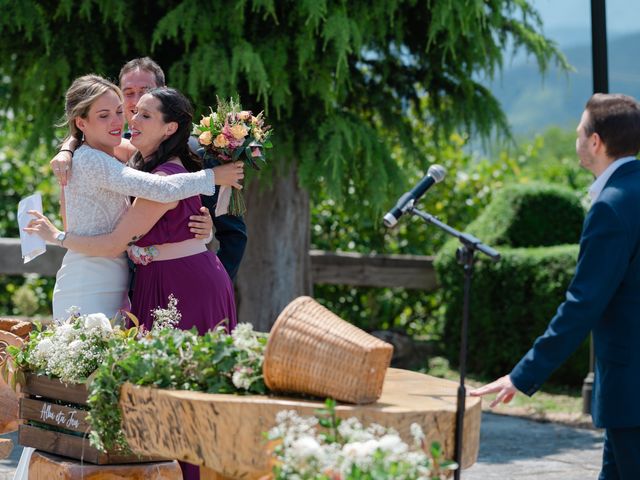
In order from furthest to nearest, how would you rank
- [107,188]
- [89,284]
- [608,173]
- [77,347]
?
1. [89,284]
2. [107,188]
3. [77,347]
4. [608,173]

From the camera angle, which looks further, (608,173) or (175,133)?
(175,133)

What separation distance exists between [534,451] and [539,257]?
2647 millimetres

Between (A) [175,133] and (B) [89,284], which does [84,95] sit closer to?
(A) [175,133]

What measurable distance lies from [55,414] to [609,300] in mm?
2055

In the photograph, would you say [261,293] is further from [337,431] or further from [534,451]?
[337,431]

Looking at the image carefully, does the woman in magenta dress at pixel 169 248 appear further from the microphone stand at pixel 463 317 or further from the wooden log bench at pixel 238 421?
the microphone stand at pixel 463 317

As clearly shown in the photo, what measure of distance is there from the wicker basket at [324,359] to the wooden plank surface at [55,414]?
90cm

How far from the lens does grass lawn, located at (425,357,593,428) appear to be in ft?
25.8

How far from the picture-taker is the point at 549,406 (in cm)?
Result: 830

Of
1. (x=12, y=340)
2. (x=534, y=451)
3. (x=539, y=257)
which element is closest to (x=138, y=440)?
(x=12, y=340)

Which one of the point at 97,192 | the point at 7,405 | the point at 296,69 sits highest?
the point at 296,69

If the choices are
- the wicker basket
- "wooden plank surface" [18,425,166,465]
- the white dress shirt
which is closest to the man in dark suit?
the white dress shirt

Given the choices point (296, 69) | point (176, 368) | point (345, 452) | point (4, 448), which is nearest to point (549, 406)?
point (296, 69)

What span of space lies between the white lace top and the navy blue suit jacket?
152cm
